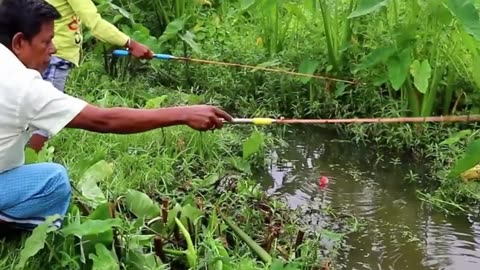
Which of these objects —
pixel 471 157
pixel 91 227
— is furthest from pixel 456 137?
pixel 91 227

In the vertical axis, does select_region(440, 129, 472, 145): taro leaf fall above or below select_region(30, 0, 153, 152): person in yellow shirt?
below

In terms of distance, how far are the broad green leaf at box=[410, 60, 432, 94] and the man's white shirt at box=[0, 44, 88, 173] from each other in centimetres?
267

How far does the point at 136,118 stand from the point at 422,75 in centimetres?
253

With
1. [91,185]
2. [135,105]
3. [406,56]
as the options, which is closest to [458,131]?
[406,56]

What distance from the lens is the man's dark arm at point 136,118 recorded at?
283 centimetres

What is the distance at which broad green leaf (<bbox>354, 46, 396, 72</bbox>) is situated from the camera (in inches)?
202

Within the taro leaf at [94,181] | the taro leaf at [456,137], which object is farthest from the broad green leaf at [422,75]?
the taro leaf at [94,181]

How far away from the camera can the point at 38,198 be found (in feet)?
10.00

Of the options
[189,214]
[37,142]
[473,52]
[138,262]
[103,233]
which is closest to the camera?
[103,233]

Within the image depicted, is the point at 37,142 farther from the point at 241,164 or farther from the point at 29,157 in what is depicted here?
the point at 241,164

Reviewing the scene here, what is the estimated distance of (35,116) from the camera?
2.75 meters

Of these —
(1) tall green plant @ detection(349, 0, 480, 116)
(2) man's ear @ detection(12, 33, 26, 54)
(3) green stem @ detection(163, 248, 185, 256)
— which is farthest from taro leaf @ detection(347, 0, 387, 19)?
(2) man's ear @ detection(12, 33, 26, 54)

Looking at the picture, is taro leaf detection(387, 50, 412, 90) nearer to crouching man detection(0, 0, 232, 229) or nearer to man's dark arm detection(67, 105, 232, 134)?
crouching man detection(0, 0, 232, 229)

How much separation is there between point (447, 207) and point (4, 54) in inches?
105
